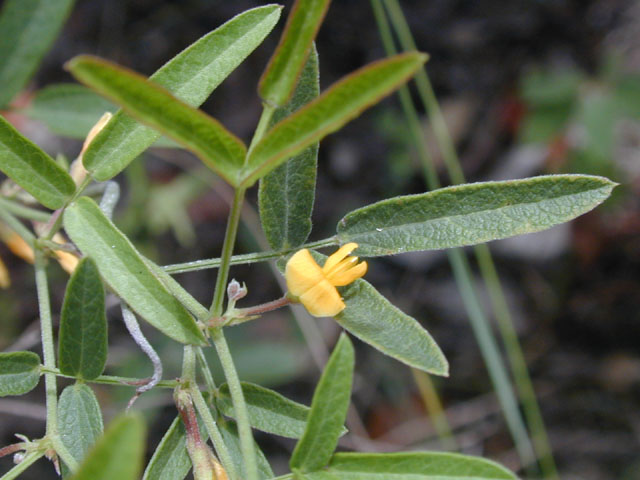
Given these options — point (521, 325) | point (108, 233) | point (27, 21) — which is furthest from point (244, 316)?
point (521, 325)

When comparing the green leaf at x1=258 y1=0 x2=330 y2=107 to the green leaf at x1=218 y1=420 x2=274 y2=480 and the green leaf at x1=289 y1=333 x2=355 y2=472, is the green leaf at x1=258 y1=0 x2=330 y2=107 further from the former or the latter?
the green leaf at x1=218 y1=420 x2=274 y2=480

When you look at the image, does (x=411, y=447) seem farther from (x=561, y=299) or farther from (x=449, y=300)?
(x=561, y=299)

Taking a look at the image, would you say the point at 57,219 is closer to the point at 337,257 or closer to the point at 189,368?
the point at 189,368

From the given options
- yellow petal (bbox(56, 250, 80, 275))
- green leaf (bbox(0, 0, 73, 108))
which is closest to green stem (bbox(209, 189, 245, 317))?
yellow petal (bbox(56, 250, 80, 275))

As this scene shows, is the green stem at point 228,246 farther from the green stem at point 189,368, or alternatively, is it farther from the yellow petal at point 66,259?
the yellow petal at point 66,259

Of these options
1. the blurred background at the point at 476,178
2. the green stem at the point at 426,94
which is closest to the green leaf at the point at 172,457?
the green stem at the point at 426,94

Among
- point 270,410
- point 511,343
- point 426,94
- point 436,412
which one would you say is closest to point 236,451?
point 270,410
